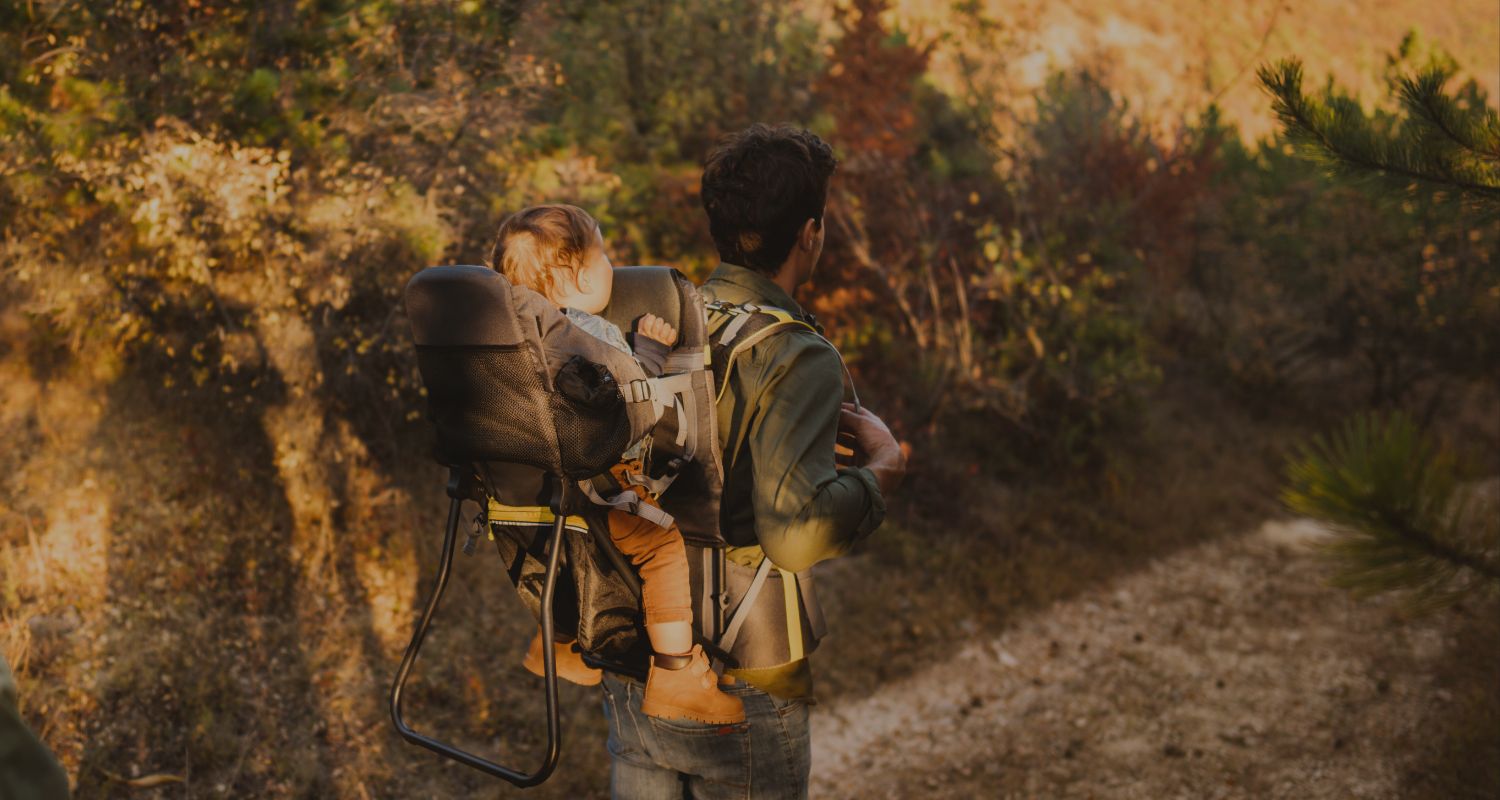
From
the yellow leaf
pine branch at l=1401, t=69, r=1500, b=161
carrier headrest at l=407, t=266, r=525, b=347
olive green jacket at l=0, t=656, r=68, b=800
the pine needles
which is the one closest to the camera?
olive green jacket at l=0, t=656, r=68, b=800

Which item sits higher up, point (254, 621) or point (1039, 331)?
point (1039, 331)

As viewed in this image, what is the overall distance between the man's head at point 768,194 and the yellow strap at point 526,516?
60cm

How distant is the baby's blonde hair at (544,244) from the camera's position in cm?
202

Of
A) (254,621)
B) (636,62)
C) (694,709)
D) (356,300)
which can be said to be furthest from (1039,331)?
(694,709)

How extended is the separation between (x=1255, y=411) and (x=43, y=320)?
1108cm

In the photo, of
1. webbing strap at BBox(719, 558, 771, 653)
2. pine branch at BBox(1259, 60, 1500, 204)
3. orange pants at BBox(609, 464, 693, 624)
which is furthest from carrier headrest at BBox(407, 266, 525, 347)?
pine branch at BBox(1259, 60, 1500, 204)

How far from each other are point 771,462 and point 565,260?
69cm

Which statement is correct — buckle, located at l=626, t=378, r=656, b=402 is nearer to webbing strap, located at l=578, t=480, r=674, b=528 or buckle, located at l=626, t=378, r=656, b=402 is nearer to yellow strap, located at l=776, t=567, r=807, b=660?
webbing strap, located at l=578, t=480, r=674, b=528

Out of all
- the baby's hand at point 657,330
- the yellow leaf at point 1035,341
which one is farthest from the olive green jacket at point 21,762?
the yellow leaf at point 1035,341

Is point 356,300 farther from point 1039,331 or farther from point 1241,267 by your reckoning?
point 1241,267

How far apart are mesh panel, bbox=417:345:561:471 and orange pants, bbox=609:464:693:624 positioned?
8.4 inches

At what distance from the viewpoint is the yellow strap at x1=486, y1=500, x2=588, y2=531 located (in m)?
1.76

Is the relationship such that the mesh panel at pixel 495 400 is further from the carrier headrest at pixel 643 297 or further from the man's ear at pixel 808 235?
the man's ear at pixel 808 235

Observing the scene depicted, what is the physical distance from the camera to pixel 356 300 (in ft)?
18.4
